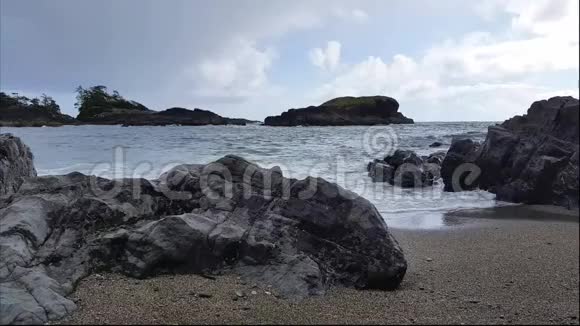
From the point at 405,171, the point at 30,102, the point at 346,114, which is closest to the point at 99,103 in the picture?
the point at 30,102

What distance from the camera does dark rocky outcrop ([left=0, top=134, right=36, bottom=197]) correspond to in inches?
267

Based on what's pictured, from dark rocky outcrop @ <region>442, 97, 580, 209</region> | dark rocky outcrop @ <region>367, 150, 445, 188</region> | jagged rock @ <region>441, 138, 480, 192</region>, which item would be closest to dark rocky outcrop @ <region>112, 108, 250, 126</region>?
dark rocky outcrop @ <region>367, 150, 445, 188</region>

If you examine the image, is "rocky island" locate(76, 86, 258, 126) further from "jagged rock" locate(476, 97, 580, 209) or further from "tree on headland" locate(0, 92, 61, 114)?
"jagged rock" locate(476, 97, 580, 209)

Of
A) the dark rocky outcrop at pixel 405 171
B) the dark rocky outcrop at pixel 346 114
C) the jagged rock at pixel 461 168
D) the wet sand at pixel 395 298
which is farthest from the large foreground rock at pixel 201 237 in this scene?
the dark rocky outcrop at pixel 346 114

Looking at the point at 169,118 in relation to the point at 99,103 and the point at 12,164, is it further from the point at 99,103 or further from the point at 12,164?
the point at 12,164

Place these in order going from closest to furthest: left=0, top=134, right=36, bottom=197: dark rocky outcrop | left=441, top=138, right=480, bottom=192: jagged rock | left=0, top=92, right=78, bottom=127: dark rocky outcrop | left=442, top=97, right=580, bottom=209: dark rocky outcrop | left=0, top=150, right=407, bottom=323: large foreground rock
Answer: left=0, top=150, right=407, bottom=323: large foreground rock
left=0, top=134, right=36, bottom=197: dark rocky outcrop
left=442, top=97, right=580, bottom=209: dark rocky outcrop
left=441, top=138, right=480, bottom=192: jagged rock
left=0, top=92, right=78, bottom=127: dark rocky outcrop

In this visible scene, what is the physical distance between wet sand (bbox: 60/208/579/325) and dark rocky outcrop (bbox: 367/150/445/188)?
30.1 ft

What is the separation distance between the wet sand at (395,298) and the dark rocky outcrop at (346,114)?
89.2 m

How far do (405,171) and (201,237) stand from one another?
36.7 ft

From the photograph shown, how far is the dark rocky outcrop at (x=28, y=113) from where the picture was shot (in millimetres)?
90875

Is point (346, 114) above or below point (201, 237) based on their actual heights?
above

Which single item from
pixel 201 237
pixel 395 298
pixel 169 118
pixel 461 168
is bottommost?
pixel 395 298

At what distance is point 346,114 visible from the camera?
95.9 meters

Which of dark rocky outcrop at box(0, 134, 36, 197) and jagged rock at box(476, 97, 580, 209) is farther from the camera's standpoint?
jagged rock at box(476, 97, 580, 209)
